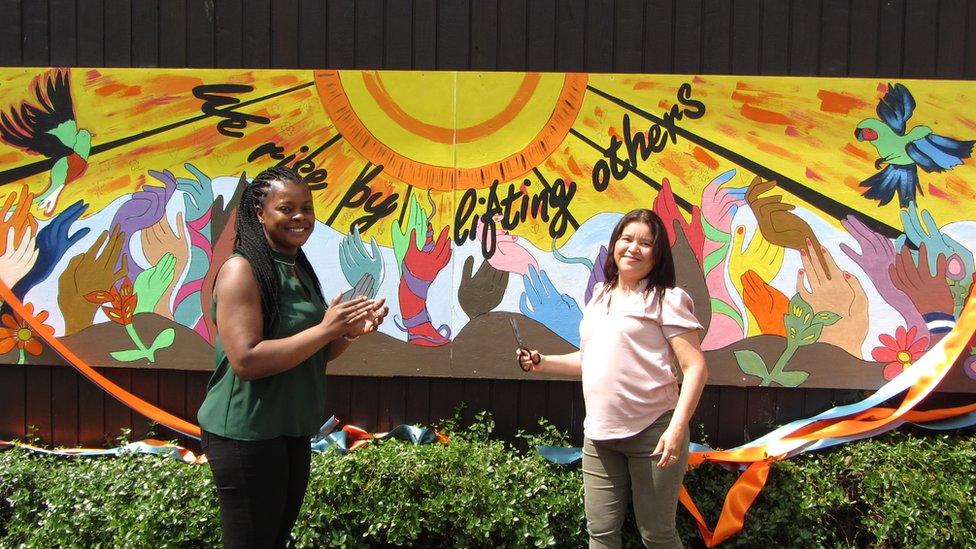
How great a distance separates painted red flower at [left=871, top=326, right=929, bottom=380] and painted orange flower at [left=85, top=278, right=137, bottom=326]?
3.67 metres

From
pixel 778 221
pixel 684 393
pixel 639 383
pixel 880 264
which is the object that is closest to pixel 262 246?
pixel 639 383

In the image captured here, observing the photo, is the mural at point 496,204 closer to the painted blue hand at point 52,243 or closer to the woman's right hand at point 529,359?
the painted blue hand at point 52,243

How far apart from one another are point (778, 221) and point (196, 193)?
9.44 ft

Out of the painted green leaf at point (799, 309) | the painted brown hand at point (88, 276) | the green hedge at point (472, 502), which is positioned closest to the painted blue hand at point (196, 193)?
the painted brown hand at point (88, 276)

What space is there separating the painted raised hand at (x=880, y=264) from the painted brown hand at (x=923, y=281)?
3 cm

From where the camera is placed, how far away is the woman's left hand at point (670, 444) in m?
2.29

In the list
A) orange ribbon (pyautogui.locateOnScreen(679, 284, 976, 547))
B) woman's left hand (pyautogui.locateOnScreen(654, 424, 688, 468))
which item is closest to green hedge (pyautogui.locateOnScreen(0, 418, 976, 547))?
orange ribbon (pyautogui.locateOnScreen(679, 284, 976, 547))

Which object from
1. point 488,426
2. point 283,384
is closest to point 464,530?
point 488,426

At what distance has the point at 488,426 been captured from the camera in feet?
11.6

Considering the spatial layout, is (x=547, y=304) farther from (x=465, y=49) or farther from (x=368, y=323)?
(x=368, y=323)

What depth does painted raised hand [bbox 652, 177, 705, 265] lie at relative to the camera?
3484mm

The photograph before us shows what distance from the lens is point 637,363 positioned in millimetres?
2412

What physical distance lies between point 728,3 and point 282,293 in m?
2.68

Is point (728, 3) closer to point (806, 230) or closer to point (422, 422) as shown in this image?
point (806, 230)
